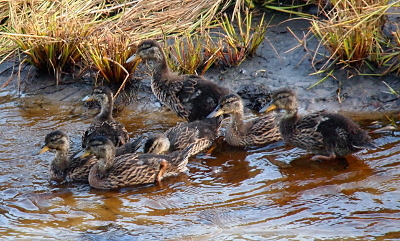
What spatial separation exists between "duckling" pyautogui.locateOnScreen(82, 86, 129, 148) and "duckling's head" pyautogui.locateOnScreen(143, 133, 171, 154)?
541 mm

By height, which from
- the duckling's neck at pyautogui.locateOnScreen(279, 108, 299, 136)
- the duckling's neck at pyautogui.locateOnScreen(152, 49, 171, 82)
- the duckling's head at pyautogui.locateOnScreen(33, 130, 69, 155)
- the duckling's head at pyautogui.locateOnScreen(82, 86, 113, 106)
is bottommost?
the duckling's neck at pyautogui.locateOnScreen(279, 108, 299, 136)

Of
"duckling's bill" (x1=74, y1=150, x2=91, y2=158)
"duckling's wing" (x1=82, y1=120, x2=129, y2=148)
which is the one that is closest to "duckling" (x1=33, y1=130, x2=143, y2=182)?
"duckling's bill" (x1=74, y1=150, x2=91, y2=158)

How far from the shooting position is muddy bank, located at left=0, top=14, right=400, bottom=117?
870cm

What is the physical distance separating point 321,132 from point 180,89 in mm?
2126

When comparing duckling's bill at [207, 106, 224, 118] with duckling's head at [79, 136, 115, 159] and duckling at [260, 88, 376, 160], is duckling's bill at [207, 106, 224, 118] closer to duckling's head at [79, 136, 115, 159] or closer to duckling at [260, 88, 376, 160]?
duckling at [260, 88, 376, 160]

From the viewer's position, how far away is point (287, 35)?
32.3 ft

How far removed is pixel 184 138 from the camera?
25.7 feet

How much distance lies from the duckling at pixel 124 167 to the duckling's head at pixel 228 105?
3.54 feet

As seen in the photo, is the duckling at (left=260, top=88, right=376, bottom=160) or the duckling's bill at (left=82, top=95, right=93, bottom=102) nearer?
the duckling at (left=260, top=88, right=376, bottom=160)

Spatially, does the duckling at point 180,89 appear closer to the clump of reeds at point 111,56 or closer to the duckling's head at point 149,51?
the duckling's head at point 149,51

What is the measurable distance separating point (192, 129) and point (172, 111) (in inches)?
52.0

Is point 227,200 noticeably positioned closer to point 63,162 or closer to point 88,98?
point 63,162

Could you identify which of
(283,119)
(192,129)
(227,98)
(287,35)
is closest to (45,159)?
(192,129)

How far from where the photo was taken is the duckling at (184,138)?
7.48 metres
